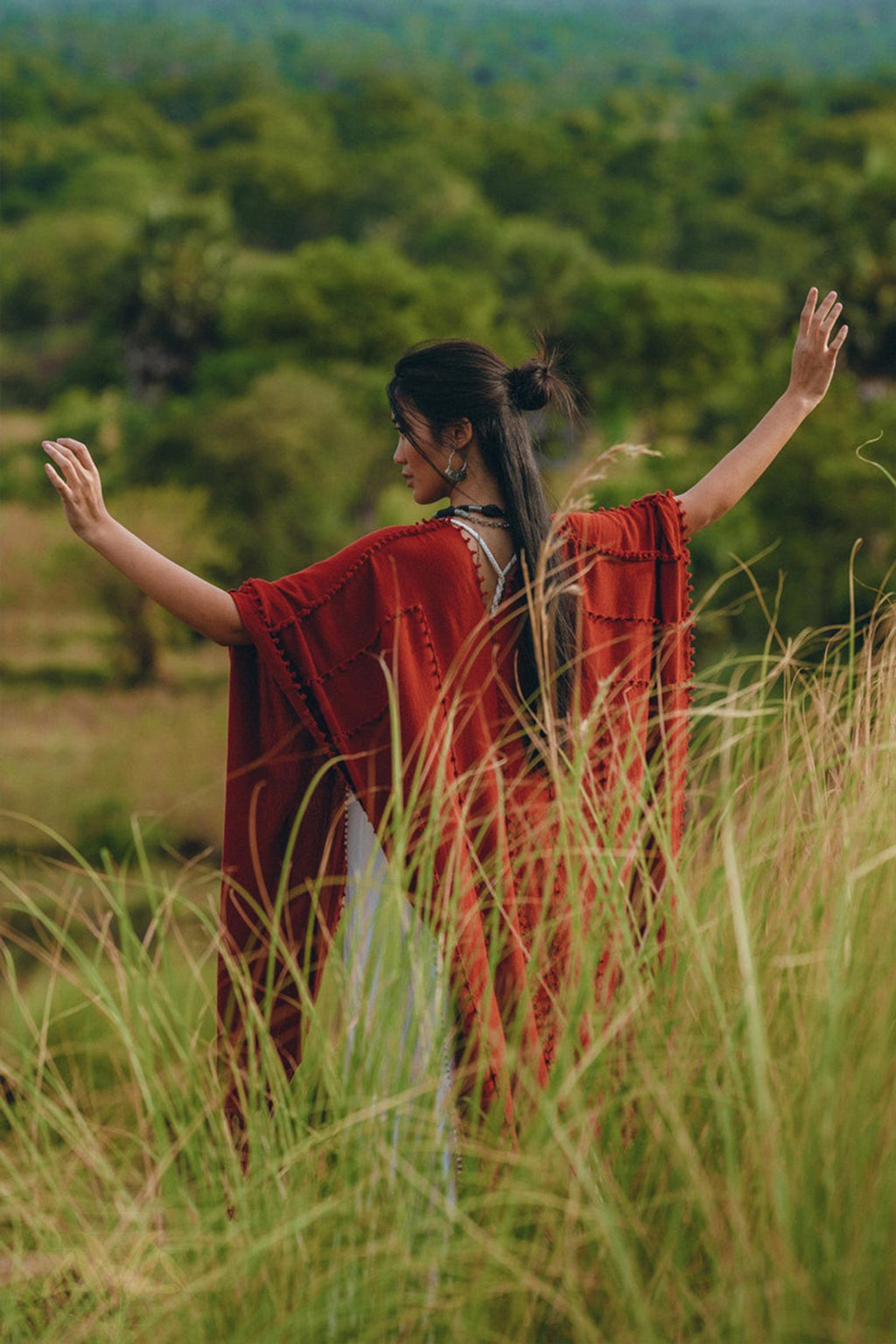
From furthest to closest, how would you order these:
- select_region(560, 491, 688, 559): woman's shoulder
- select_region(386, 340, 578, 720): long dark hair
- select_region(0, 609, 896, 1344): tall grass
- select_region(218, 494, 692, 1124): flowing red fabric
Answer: select_region(560, 491, 688, 559): woman's shoulder < select_region(386, 340, 578, 720): long dark hair < select_region(218, 494, 692, 1124): flowing red fabric < select_region(0, 609, 896, 1344): tall grass

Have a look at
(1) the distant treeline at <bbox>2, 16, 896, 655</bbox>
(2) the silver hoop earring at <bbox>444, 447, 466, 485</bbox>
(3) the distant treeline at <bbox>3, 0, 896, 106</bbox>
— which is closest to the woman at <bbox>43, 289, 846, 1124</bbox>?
(2) the silver hoop earring at <bbox>444, 447, 466, 485</bbox>

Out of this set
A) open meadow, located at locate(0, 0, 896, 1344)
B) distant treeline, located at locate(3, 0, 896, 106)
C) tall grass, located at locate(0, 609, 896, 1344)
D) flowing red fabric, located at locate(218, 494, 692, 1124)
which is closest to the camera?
tall grass, located at locate(0, 609, 896, 1344)

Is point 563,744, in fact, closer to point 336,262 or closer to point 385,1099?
point 385,1099

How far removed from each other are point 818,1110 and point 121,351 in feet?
149

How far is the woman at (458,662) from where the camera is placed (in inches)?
84.7

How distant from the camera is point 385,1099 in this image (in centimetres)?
172

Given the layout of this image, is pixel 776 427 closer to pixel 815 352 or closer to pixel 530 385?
pixel 815 352

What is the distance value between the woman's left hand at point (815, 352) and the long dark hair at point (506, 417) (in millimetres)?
455

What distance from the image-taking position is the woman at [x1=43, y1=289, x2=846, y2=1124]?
2152 mm

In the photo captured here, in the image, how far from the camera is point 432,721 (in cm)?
208

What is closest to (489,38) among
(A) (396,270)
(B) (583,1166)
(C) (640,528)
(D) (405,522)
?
(A) (396,270)

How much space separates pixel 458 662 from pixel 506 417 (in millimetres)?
406

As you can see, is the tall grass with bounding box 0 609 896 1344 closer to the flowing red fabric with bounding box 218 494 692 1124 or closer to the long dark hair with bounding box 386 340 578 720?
the flowing red fabric with bounding box 218 494 692 1124

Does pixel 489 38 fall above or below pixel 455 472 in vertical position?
above
